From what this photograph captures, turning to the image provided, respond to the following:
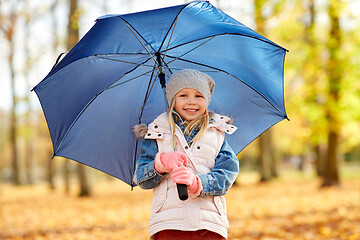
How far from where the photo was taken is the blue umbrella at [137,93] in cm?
313

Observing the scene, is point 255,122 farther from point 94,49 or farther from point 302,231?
point 302,231

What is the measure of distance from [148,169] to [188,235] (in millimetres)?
473

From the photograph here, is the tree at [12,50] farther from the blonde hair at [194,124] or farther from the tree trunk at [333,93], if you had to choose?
the blonde hair at [194,124]

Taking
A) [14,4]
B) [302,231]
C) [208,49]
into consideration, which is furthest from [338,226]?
[14,4]

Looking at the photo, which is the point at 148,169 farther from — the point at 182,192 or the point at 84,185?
the point at 84,185

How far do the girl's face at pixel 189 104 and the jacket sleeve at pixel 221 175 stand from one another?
0.29 meters

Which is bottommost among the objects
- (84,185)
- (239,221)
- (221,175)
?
(221,175)

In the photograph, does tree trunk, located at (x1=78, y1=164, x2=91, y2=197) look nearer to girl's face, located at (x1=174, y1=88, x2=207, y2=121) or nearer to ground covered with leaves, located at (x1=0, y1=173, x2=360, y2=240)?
ground covered with leaves, located at (x1=0, y1=173, x2=360, y2=240)

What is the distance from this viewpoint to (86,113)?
3.24m

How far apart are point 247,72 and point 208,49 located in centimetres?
37

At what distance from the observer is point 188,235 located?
243cm

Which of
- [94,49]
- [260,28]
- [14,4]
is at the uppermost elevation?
[14,4]

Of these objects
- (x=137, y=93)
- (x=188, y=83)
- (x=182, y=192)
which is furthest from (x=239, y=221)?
(x=182, y=192)

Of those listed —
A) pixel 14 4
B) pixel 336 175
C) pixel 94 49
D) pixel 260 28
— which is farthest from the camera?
pixel 14 4
